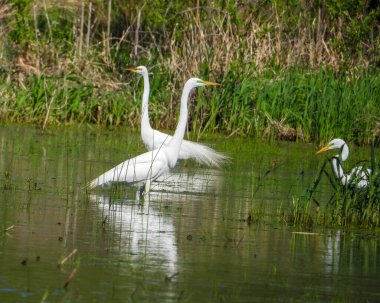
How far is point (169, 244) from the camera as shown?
7195mm

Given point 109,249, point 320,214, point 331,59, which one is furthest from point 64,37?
point 109,249

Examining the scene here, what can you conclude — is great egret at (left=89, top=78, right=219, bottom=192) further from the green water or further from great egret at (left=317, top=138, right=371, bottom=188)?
great egret at (left=317, top=138, right=371, bottom=188)

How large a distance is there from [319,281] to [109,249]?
1438 mm

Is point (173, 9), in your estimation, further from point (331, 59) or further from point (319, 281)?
point (319, 281)

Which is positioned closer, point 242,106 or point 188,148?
point 188,148

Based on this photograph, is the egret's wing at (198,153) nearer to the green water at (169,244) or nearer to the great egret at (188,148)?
the great egret at (188,148)

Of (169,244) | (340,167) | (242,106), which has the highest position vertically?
(242,106)

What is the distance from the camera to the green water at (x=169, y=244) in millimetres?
5832

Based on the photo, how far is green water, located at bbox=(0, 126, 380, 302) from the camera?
5832 millimetres

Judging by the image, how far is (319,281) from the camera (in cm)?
634

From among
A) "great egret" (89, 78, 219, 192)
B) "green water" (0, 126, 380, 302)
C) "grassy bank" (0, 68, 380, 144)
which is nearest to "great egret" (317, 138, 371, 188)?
"green water" (0, 126, 380, 302)

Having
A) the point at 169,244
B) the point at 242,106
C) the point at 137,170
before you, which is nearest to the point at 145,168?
the point at 137,170

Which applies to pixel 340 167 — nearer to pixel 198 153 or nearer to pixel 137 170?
pixel 198 153

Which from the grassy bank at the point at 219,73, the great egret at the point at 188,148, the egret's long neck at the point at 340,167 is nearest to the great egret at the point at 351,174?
the egret's long neck at the point at 340,167
